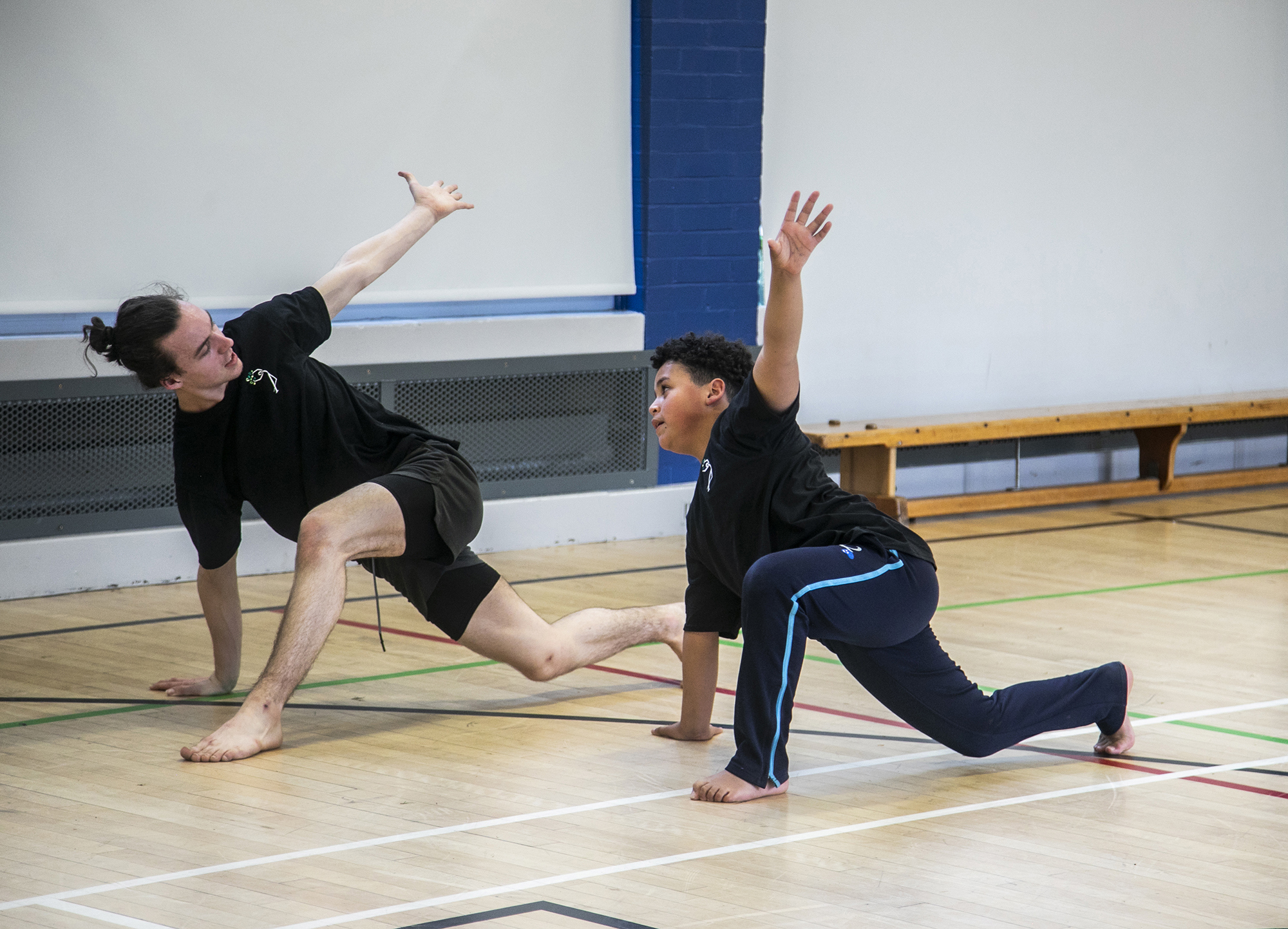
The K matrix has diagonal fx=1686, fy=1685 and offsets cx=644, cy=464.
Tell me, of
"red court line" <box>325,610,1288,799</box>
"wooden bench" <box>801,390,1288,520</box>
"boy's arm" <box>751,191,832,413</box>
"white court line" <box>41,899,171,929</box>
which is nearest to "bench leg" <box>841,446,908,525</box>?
"wooden bench" <box>801,390,1288,520</box>

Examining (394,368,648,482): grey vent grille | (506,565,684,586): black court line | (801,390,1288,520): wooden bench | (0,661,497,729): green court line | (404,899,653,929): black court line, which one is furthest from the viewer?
(801,390,1288,520): wooden bench

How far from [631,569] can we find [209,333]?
8.67 ft

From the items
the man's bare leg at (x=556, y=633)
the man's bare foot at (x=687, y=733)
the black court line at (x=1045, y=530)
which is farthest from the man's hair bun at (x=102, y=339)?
the black court line at (x=1045, y=530)

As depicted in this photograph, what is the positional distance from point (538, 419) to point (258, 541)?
48.9 inches

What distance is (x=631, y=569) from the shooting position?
6.04 meters

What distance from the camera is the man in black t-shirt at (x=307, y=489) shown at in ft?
11.8

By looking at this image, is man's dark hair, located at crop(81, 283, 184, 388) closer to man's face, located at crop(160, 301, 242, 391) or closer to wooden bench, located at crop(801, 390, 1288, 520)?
man's face, located at crop(160, 301, 242, 391)

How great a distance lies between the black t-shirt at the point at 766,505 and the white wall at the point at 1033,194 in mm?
3890

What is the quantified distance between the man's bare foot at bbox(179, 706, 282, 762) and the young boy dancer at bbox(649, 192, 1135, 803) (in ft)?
2.97

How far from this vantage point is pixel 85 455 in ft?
18.3

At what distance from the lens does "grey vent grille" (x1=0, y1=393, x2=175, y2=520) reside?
5426mm

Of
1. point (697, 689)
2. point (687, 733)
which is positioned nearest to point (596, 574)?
point (687, 733)

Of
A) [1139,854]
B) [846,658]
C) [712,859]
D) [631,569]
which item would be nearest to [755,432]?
[846,658]

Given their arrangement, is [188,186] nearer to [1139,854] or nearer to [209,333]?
[209,333]
